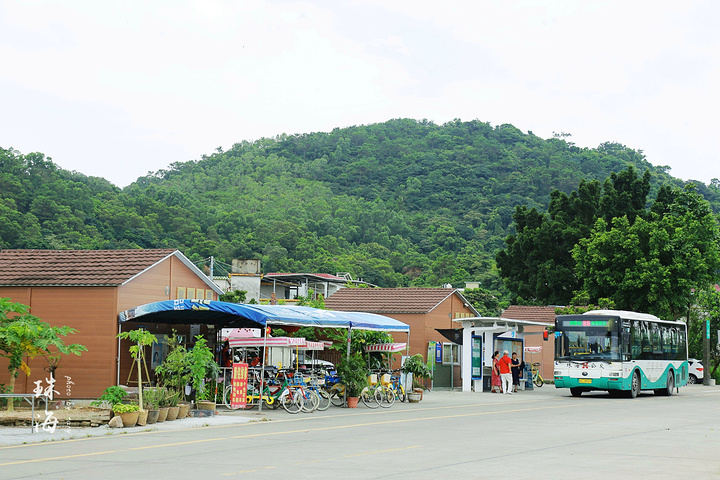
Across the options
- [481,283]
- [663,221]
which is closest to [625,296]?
[663,221]

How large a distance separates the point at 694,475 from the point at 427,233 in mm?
102162

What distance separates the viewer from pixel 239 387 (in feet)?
76.7

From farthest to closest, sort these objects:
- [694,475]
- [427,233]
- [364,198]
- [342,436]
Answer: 1. [364,198]
2. [427,233]
3. [342,436]
4. [694,475]

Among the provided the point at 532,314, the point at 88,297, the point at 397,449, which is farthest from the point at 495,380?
the point at 397,449

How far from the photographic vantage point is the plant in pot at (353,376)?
Answer: 83.7 feet

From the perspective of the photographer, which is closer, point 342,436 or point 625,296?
point 342,436

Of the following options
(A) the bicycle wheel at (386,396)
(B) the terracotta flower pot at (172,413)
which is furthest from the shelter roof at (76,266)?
(A) the bicycle wheel at (386,396)

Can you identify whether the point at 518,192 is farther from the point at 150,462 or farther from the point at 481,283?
the point at 150,462

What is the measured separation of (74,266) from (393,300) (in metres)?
17.2

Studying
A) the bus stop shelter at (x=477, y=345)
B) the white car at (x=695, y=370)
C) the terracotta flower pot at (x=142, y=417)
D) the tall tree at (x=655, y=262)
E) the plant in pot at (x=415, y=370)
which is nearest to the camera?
the terracotta flower pot at (x=142, y=417)

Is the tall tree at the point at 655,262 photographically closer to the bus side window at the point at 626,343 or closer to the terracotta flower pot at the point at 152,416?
the bus side window at the point at 626,343

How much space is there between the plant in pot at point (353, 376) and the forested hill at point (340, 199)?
53.3 m

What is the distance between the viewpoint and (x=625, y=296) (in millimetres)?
44219

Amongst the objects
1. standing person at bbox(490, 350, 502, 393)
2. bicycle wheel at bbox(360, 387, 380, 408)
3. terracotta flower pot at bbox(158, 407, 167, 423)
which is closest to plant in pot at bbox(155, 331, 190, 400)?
terracotta flower pot at bbox(158, 407, 167, 423)
